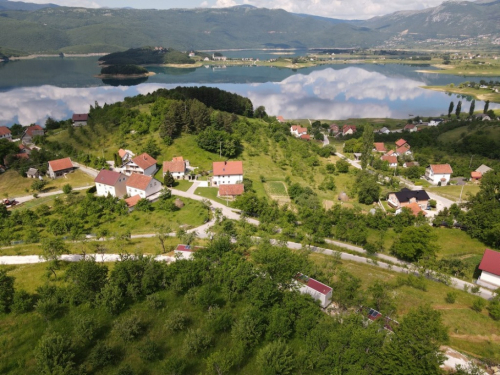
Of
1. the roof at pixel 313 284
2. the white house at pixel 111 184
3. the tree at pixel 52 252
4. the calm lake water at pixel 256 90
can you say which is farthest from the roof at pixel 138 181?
the calm lake water at pixel 256 90

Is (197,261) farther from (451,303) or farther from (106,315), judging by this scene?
(451,303)

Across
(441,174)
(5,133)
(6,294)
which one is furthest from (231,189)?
(5,133)

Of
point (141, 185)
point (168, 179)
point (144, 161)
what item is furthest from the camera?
point (144, 161)

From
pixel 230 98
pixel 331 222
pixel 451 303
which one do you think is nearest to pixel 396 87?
pixel 230 98

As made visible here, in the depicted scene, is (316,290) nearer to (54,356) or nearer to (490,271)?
(54,356)

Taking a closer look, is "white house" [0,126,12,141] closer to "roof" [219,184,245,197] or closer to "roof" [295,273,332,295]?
"roof" [219,184,245,197]

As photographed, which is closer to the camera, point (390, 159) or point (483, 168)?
point (483, 168)

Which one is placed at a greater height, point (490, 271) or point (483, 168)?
point (483, 168)

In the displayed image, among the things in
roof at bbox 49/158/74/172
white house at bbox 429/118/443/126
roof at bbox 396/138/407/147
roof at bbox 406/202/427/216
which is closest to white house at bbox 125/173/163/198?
roof at bbox 49/158/74/172
